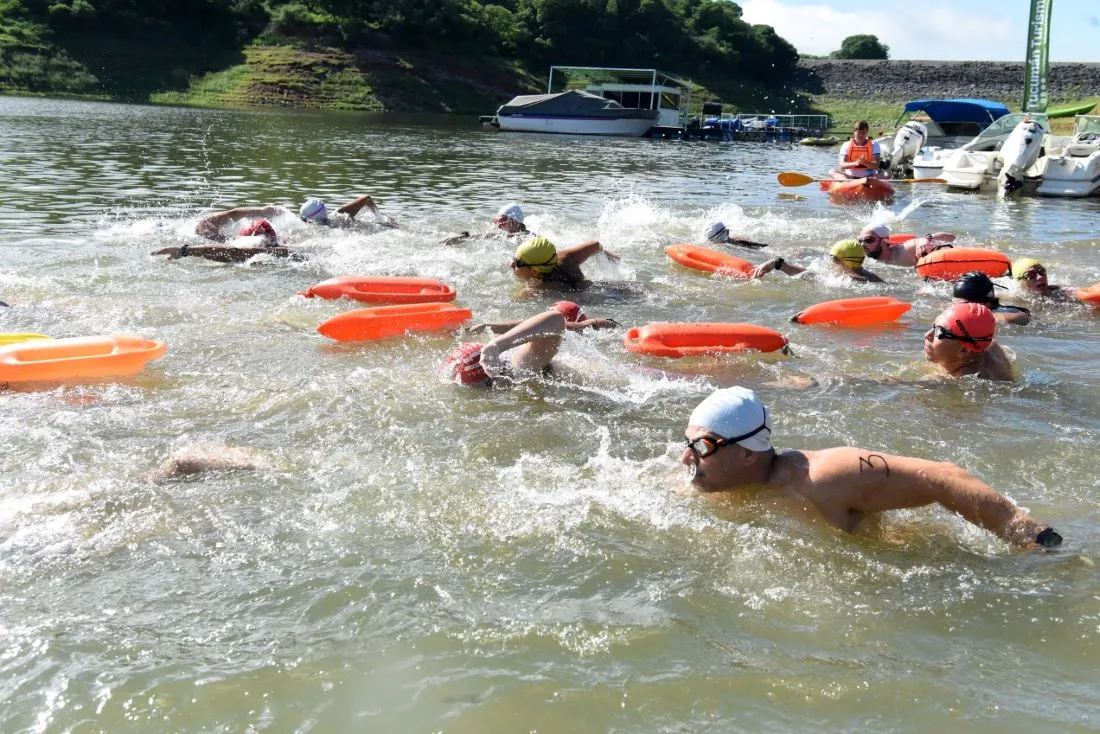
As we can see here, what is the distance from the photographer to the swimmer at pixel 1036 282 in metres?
10.1

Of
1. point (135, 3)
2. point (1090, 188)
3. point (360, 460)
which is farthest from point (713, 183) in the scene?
point (135, 3)

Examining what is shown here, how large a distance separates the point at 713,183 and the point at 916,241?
1378cm

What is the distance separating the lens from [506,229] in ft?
43.1

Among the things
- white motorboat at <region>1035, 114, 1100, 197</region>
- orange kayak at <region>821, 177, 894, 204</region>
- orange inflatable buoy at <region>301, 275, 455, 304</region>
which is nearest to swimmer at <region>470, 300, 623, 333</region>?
orange inflatable buoy at <region>301, 275, 455, 304</region>

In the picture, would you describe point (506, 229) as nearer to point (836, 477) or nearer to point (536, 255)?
point (536, 255)

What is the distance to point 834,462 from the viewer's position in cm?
441

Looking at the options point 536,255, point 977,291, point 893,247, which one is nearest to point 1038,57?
point 893,247

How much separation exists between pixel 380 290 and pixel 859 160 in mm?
16397

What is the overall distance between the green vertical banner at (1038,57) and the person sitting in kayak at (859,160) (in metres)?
19.4

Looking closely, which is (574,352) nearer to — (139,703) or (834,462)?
(834,462)

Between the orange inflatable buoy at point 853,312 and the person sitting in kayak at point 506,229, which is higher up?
the person sitting in kayak at point 506,229

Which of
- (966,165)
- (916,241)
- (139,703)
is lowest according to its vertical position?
(139,703)

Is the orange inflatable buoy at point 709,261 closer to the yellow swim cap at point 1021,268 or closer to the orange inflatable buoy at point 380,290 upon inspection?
the yellow swim cap at point 1021,268

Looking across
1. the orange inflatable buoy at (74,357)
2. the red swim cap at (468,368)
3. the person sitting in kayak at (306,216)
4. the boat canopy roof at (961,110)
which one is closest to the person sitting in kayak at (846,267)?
the red swim cap at (468,368)
